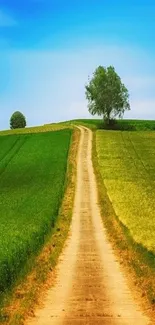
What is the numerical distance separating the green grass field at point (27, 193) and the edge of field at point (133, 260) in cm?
410

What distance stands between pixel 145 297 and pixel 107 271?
4.50 meters

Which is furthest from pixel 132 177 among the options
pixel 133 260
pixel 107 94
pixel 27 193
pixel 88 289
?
pixel 107 94

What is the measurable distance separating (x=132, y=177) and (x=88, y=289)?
132ft

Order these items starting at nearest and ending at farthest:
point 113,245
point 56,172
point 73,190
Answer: point 113,245 → point 73,190 → point 56,172

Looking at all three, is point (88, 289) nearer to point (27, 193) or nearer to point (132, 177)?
point (27, 193)

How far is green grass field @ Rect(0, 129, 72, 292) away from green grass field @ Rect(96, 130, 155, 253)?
518 centimetres

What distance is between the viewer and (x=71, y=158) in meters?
74.6

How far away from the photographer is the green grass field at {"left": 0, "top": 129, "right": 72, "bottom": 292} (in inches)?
918

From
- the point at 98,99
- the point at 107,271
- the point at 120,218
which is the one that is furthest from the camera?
the point at 98,99

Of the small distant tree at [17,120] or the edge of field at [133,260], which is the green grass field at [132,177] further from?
the small distant tree at [17,120]

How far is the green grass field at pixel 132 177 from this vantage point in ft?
114

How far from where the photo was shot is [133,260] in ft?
82.3

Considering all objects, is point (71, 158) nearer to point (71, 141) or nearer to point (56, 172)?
point (56, 172)

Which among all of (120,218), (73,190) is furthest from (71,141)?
(120,218)
